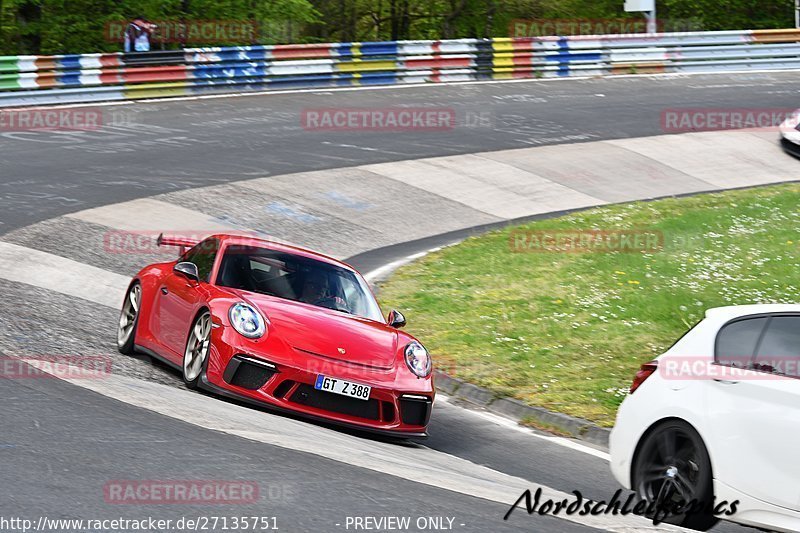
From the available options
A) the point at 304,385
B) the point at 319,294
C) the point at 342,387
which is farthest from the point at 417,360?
the point at 319,294

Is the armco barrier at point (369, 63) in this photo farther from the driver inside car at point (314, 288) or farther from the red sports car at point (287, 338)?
the driver inside car at point (314, 288)

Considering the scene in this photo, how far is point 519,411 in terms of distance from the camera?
985cm

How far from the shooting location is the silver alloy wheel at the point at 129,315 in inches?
405

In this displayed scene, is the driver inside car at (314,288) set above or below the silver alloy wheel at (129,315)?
above

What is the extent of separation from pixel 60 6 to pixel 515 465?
99.3 feet

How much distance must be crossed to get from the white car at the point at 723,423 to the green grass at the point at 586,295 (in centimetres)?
259

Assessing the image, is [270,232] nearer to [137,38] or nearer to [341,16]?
[137,38]

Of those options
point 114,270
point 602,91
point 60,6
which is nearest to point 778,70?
point 602,91

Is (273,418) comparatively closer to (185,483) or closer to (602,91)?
(185,483)

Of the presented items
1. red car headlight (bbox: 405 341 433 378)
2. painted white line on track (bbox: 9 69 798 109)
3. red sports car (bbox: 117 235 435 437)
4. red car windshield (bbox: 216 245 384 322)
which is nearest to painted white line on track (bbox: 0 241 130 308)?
red sports car (bbox: 117 235 435 437)

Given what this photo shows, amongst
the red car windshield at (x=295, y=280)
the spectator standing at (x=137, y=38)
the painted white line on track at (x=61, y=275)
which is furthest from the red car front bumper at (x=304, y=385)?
the spectator standing at (x=137, y=38)

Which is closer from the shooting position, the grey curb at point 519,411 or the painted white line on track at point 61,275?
the grey curb at point 519,411

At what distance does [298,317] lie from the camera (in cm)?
873

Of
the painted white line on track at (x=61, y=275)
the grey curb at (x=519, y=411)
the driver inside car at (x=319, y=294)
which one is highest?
the driver inside car at (x=319, y=294)
